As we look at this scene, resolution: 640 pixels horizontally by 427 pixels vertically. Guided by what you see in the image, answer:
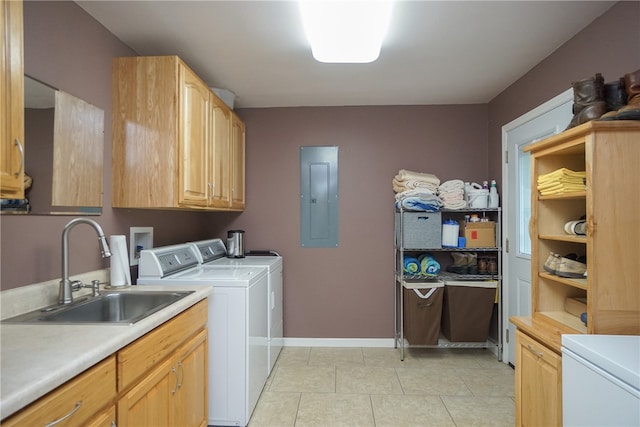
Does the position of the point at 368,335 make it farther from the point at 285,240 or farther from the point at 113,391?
the point at 113,391

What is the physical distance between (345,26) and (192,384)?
193cm

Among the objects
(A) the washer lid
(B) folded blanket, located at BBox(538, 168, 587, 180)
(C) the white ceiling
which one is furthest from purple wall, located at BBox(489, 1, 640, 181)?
(A) the washer lid

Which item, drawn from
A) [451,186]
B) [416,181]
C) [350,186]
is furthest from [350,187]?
[451,186]

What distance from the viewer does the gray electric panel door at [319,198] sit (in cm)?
333

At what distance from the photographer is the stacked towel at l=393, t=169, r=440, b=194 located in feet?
9.93

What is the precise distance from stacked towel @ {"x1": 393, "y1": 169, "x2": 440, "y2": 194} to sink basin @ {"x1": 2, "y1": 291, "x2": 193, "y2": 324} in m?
2.07

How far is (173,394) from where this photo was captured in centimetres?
146

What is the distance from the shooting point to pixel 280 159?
132 inches

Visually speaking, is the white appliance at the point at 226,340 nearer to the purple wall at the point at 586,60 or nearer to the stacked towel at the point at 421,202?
the stacked towel at the point at 421,202

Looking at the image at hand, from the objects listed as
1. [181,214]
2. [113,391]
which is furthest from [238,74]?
[113,391]

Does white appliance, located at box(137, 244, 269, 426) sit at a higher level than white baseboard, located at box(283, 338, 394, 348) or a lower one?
higher

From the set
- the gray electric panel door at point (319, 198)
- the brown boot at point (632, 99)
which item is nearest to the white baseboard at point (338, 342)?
the gray electric panel door at point (319, 198)

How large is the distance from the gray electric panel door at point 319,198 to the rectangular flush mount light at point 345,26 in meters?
1.37

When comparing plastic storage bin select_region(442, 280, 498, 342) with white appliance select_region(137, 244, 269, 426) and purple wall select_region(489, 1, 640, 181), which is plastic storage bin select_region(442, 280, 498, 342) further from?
white appliance select_region(137, 244, 269, 426)
